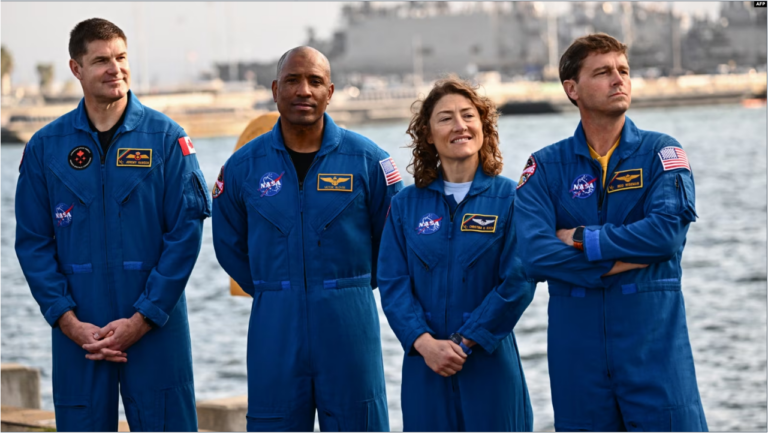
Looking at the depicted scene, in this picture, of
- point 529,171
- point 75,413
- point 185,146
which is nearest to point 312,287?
point 185,146

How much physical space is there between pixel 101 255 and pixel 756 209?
35281 mm

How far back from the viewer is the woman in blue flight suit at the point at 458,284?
4.17 meters

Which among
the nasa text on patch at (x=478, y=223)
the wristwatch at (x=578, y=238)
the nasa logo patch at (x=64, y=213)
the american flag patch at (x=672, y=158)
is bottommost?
the wristwatch at (x=578, y=238)

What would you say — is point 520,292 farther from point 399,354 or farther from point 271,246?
point 399,354

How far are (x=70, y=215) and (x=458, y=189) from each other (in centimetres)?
173

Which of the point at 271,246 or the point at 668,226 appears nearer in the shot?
the point at 668,226

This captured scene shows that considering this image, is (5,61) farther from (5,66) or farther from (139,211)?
(139,211)

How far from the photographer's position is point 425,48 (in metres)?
145

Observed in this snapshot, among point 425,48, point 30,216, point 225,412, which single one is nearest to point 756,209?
point 225,412

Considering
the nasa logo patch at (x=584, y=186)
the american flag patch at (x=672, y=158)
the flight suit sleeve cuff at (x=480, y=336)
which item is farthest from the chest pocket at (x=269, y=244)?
the american flag patch at (x=672, y=158)

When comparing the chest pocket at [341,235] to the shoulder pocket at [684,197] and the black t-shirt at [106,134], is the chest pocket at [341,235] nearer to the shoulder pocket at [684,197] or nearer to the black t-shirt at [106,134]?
the black t-shirt at [106,134]

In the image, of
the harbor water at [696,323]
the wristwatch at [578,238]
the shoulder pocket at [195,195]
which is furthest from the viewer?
the harbor water at [696,323]

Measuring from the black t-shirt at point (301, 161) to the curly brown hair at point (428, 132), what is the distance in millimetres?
454

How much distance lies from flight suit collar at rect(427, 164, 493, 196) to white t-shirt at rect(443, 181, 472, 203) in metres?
0.02
